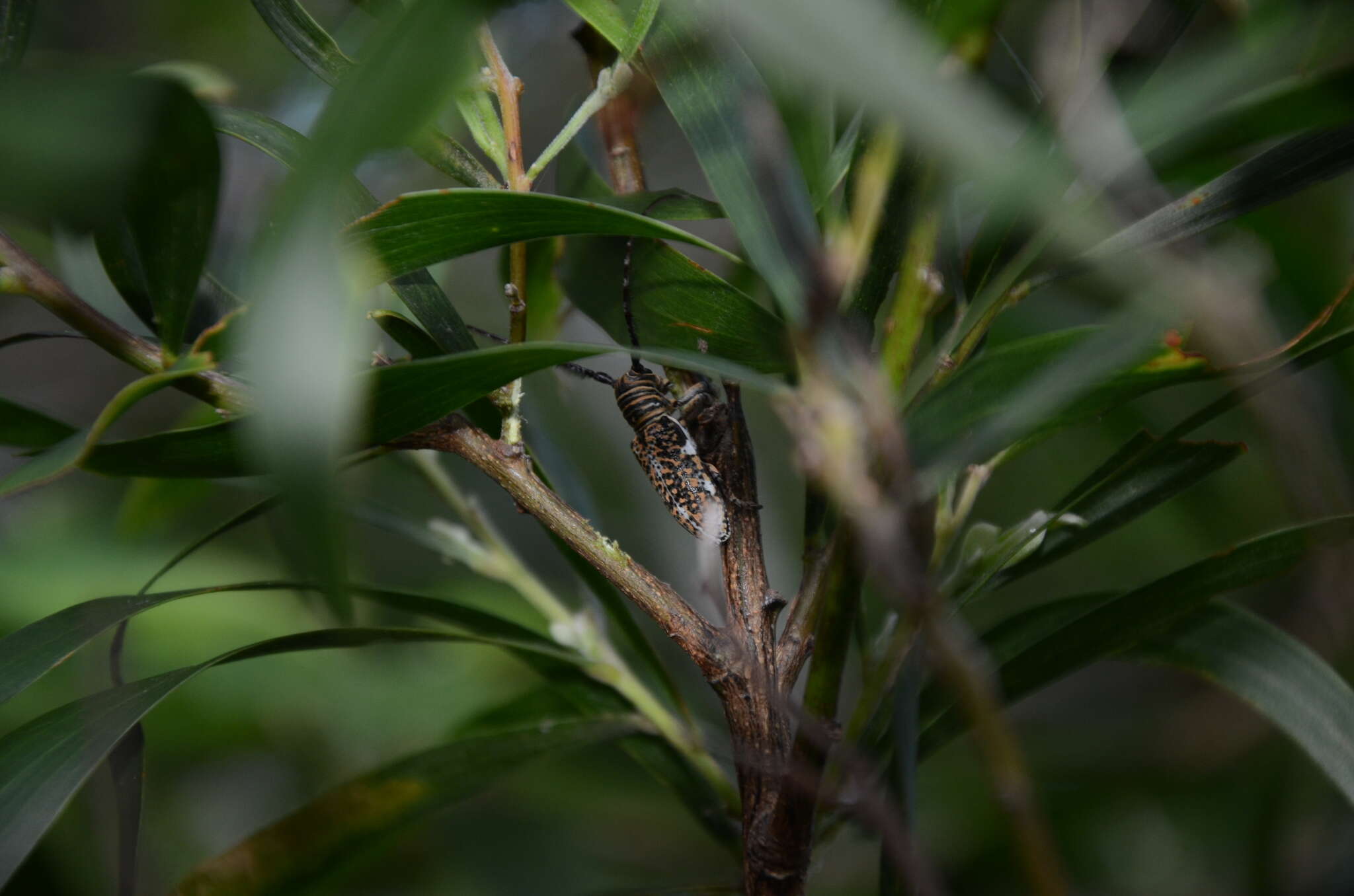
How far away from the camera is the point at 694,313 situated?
22.5 inches

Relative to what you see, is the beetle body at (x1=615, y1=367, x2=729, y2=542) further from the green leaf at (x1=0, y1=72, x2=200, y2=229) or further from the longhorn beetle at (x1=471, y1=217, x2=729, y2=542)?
the green leaf at (x1=0, y1=72, x2=200, y2=229)

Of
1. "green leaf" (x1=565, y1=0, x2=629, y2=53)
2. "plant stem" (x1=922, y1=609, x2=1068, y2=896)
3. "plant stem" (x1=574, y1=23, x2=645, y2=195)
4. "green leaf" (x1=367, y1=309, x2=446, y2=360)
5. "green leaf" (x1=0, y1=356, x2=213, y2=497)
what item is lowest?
"plant stem" (x1=922, y1=609, x2=1068, y2=896)

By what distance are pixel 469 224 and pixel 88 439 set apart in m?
0.22

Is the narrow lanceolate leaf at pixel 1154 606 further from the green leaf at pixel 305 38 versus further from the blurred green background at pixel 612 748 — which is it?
the green leaf at pixel 305 38

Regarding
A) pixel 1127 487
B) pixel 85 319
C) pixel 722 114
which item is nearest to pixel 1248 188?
pixel 1127 487

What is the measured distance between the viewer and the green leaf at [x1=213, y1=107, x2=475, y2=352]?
1.62 ft

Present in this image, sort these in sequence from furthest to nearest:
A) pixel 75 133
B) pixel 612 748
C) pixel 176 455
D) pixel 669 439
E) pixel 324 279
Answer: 1. pixel 612 748
2. pixel 669 439
3. pixel 176 455
4. pixel 75 133
5. pixel 324 279

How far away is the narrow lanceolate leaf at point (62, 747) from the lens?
1.44ft

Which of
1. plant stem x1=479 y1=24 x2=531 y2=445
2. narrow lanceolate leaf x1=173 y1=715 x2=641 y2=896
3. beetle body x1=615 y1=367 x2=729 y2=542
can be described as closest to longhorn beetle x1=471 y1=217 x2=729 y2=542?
beetle body x1=615 y1=367 x2=729 y2=542

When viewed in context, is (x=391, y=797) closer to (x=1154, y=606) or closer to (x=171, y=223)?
(x=171, y=223)

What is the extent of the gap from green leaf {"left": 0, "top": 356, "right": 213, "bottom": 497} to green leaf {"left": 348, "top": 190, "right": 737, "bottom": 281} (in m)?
0.11

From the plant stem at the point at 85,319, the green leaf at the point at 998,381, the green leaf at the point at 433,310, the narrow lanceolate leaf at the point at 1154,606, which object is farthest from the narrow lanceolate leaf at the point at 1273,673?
the plant stem at the point at 85,319

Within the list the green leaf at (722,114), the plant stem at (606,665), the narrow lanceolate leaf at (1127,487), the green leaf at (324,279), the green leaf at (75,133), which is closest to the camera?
the green leaf at (324,279)

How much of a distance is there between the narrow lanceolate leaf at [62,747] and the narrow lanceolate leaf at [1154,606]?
1.64ft
